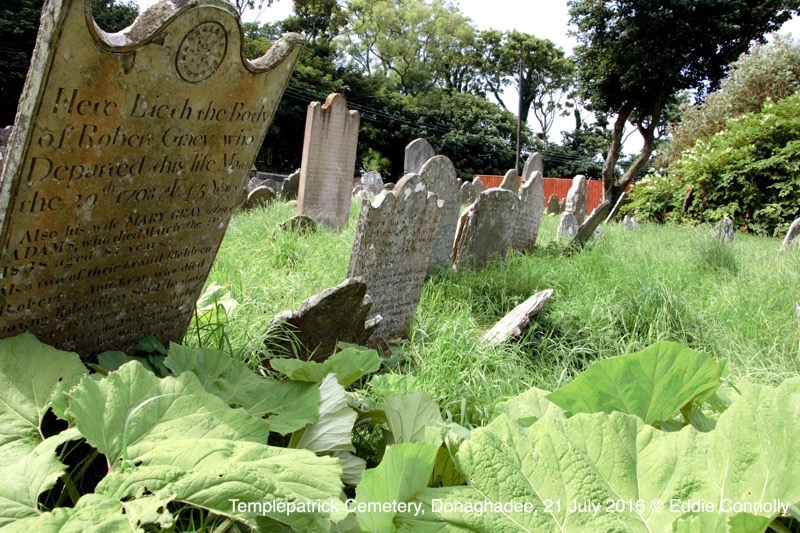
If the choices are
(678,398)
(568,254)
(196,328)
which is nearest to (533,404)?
(678,398)

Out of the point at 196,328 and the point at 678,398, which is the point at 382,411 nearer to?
the point at 678,398

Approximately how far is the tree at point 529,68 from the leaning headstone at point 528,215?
3365cm

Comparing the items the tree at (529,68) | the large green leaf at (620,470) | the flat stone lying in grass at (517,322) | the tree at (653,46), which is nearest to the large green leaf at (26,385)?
the large green leaf at (620,470)

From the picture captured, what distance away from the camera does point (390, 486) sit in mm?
958

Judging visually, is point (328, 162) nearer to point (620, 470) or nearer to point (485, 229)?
point (485, 229)

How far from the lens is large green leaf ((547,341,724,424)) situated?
1.14m

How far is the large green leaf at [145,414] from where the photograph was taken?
1.05 meters

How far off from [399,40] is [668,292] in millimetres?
39245

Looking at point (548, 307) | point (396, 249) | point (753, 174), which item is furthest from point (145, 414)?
point (753, 174)

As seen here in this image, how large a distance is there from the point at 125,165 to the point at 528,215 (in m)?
5.55

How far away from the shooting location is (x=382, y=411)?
1.48 m

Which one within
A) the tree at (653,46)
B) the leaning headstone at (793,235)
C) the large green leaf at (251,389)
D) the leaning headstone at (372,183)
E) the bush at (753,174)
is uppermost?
the tree at (653,46)

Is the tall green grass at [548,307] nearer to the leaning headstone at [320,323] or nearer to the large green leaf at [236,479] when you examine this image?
the leaning headstone at [320,323]

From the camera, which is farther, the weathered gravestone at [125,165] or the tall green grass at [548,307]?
the tall green grass at [548,307]
